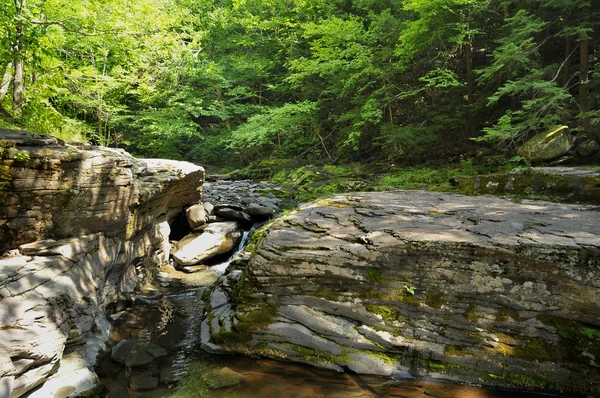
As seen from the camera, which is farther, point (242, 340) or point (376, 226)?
point (376, 226)

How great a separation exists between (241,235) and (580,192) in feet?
27.4

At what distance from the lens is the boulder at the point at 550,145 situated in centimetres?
977

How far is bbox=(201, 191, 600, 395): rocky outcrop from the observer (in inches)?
157

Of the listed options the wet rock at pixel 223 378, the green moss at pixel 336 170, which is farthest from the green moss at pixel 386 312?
the green moss at pixel 336 170

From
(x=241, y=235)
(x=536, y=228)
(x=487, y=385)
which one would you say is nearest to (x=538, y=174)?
(x=536, y=228)

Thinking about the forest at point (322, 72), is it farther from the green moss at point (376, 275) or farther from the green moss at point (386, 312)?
the green moss at point (386, 312)

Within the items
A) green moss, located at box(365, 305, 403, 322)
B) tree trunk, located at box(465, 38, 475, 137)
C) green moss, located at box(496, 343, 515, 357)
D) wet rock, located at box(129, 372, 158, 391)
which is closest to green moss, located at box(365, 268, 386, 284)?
green moss, located at box(365, 305, 403, 322)

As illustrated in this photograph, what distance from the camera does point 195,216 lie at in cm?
995

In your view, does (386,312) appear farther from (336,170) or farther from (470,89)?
(336,170)

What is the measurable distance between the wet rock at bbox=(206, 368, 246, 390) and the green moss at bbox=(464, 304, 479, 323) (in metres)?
3.07

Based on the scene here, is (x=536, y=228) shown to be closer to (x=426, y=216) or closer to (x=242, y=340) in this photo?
(x=426, y=216)

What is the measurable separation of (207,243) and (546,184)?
841 centimetres

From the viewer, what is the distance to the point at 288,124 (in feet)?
59.1

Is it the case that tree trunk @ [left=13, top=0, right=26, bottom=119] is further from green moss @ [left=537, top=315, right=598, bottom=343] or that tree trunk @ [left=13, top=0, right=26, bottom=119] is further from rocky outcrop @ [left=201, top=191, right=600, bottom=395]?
green moss @ [left=537, top=315, right=598, bottom=343]
